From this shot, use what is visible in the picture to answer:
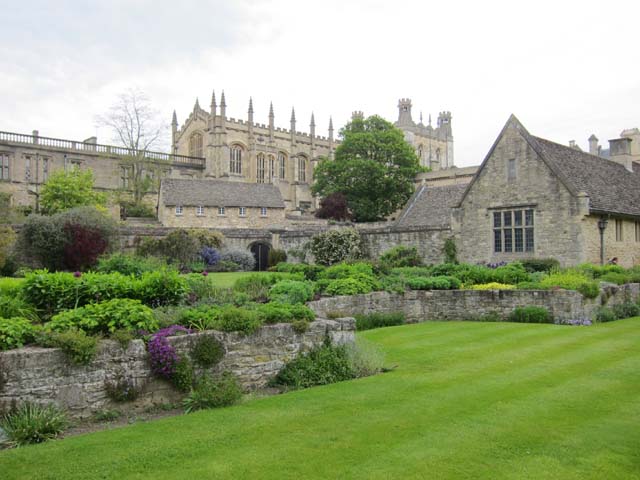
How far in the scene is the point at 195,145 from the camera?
78.3 m

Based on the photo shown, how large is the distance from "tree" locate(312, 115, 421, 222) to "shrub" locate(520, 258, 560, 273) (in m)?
32.6

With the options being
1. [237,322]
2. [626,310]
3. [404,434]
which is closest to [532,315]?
[626,310]

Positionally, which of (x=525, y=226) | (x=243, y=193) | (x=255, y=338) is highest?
(x=243, y=193)

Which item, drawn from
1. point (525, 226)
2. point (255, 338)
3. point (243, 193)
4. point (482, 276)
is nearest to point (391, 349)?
point (255, 338)

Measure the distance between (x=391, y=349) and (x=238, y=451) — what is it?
Result: 6.31 m

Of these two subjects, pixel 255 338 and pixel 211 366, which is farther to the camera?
pixel 255 338

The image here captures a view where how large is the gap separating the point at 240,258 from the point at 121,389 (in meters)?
29.9

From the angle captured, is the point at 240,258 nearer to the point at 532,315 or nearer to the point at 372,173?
the point at 372,173

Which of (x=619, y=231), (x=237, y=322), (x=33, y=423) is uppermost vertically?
(x=619, y=231)

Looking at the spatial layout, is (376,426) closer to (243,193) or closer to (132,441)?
(132,441)

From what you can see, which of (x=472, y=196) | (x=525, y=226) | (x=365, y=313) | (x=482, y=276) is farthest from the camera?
(x=472, y=196)

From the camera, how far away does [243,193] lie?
47500 mm

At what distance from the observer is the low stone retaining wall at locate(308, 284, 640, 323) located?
16031 millimetres

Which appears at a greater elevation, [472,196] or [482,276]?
[472,196]
